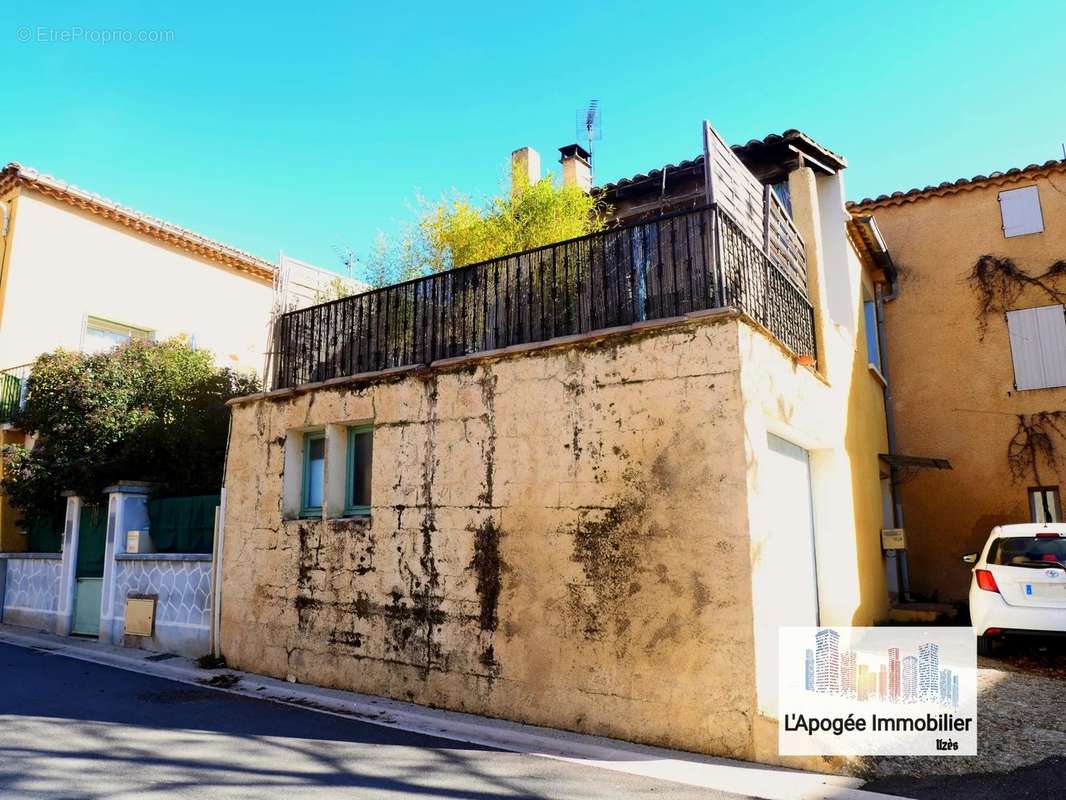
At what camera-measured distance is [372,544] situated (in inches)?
271

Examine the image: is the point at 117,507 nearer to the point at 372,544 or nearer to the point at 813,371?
the point at 372,544

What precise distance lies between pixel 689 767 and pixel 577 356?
3.18 meters

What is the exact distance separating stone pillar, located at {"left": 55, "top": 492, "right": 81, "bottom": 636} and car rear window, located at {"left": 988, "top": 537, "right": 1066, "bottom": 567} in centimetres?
1296

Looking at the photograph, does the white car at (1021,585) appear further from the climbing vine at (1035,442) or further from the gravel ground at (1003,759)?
the climbing vine at (1035,442)

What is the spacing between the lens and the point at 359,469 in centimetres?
755

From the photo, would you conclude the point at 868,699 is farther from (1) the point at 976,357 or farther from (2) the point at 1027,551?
(1) the point at 976,357

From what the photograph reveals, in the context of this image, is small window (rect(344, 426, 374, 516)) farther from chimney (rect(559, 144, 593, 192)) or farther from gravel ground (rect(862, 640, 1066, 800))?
chimney (rect(559, 144, 593, 192))

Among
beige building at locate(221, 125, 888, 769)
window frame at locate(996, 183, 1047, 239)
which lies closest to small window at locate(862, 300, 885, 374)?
window frame at locate(996, 183, 1047, 239)

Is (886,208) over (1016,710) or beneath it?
over

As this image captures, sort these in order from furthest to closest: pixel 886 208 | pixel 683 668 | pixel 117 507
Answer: pixel 886 208
pixel 117 507
pixel 683 668

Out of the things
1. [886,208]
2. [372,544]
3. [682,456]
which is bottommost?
[372,544]

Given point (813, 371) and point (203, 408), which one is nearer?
point (813, 371)

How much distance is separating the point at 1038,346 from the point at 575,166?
8582 mm

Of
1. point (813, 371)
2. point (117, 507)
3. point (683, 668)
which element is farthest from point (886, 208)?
point (117, 507)
